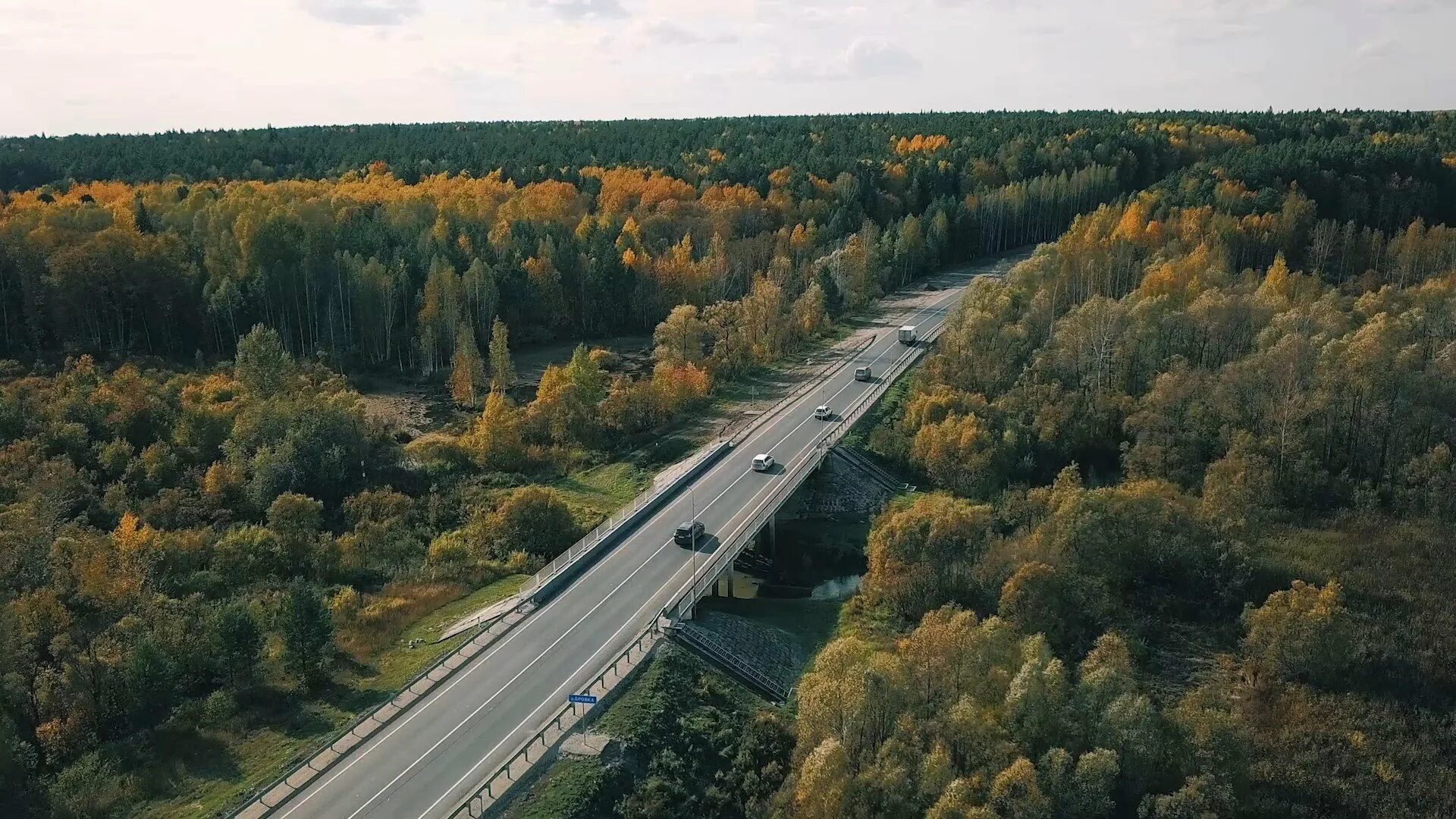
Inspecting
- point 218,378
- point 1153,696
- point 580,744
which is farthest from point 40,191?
point 1153,696

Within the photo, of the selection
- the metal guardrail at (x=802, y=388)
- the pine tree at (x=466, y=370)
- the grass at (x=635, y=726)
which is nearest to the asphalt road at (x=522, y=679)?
the grass at (x=635, y=726)

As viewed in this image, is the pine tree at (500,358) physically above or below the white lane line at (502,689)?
above

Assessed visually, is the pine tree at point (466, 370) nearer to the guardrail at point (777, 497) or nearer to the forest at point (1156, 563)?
the guardrail at point (777, 497)

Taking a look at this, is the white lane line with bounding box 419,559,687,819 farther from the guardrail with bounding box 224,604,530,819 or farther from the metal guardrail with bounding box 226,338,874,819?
the guardrail with bounding box 224,604,530,819

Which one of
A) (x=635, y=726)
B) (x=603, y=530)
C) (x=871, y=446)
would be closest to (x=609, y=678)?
(x=635, y=726)

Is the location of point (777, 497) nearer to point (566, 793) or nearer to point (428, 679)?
point (428, 679)

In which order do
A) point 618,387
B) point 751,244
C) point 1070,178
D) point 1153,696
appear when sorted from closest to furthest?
point 1153,696 → point 618,387 → point 751,244 → point 1070,178

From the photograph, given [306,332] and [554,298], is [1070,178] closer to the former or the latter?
[554,298]
